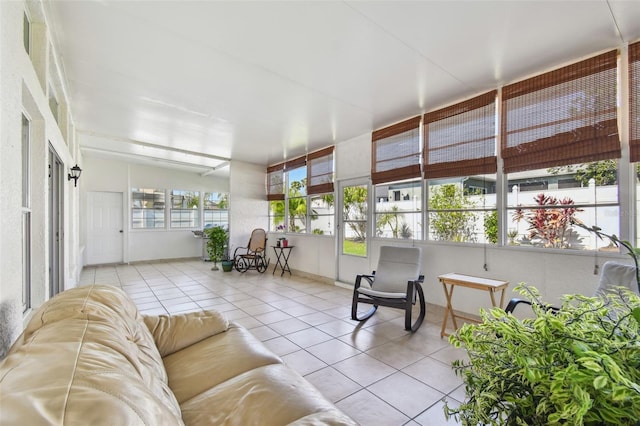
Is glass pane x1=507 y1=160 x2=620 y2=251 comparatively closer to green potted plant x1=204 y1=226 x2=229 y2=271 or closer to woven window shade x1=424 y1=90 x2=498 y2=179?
woven window shade x1=424 y1=90 x2=498 y2=179

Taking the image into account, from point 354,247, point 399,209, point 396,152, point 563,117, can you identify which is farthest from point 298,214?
point 563,117

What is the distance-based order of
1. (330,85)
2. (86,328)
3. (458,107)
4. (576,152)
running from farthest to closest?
(458,107), (330,85), (576,152), (86,328)

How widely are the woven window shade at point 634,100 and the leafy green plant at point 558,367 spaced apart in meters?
2.43

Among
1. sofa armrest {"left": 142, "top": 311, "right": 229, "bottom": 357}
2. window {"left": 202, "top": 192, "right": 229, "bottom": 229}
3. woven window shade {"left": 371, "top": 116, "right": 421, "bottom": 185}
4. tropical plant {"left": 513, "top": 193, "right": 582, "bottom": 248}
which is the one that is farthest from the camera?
window {"left": 202, "top": 192, "right": 229, "bottom": 229}

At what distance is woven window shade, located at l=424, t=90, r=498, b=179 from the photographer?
336 centimetres

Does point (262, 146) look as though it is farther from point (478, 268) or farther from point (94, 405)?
point (94, 405)

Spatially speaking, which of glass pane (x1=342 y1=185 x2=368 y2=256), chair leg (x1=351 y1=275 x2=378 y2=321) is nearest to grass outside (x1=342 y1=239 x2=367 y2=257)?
glass pane (x1=342 y1=185 x2=368 y2=256)

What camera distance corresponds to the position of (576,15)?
2125 mm

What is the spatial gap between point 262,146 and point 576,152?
4.90m

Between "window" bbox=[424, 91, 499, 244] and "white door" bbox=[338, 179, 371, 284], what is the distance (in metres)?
1.28

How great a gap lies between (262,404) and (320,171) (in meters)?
5.08

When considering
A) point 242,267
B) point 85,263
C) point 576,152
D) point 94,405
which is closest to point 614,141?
point 576,152

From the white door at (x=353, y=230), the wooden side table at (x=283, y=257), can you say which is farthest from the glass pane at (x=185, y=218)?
the white door at (x=353, y=230)

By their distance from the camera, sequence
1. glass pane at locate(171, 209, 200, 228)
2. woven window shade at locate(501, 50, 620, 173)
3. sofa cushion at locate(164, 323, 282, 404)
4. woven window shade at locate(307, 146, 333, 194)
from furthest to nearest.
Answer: glass pane at locate(171, 209, 200, 228) < woven window shade at locate(307, 146, 333, 194) < woven window shade at locate(501, 50, 620, 173) < sofa cushion at locate(164, 323, 282, 404)
